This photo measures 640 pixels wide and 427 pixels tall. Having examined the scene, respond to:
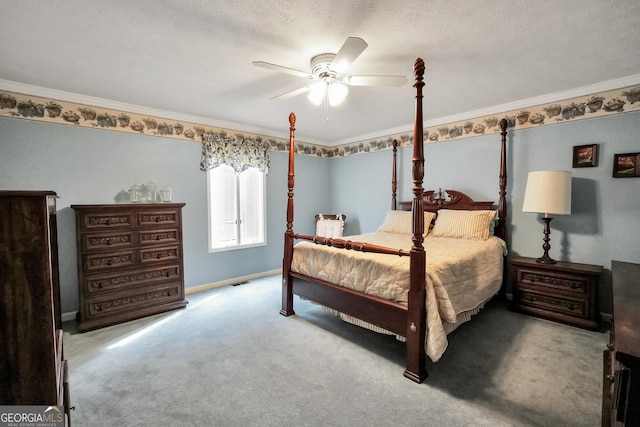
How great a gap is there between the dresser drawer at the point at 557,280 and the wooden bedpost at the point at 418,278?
1809 mm

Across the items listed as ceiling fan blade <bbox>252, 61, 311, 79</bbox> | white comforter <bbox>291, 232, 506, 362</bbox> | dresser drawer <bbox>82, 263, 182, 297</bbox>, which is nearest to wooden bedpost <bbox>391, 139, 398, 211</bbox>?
white comforter <bbox>291, 232, 506, 362</bbox>

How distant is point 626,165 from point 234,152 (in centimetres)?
447

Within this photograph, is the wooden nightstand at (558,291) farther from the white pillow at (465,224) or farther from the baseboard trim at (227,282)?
the baseboard trim at (227,282)

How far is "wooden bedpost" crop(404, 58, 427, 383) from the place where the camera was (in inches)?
76.9

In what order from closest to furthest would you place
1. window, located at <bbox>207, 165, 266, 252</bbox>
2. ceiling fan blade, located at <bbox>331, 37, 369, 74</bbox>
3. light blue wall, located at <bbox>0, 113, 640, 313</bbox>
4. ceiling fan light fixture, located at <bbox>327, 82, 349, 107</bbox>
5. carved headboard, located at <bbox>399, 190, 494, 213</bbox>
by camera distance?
ceiling fan blade, located at <bbox>331, 37, 369, 74</bbox>, ceiling fan light fixture, located at <bbox>327, 82, 349, 107</bbox>, light blue wall, located at <bbox>0, 113, 640, 313</bbox>, carved headboard, located at <bbox>399, 190, 494, 213</bbox>, window, located at <bbox>207, 165, 266, 252</bbox>

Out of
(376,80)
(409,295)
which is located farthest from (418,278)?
(376,80)

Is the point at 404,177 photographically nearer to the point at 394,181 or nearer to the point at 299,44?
the point at 394,181

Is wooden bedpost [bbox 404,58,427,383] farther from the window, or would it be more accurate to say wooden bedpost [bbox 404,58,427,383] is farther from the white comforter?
the window

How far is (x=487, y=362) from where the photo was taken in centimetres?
219

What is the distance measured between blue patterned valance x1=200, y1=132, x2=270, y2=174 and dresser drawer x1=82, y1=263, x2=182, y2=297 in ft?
4.80

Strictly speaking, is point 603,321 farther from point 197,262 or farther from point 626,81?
point 197,262

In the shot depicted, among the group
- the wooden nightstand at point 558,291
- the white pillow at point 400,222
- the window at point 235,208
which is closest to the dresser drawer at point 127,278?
the window at point 235,208

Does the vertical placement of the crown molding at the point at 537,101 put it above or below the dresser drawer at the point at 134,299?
above

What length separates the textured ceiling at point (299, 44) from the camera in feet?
5.45
